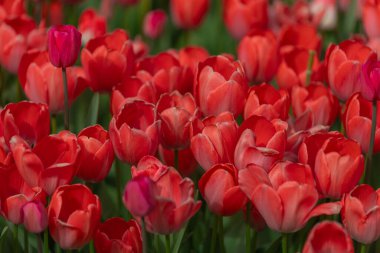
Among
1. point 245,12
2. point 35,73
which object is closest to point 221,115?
point 35,73

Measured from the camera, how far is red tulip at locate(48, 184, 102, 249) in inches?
49.2

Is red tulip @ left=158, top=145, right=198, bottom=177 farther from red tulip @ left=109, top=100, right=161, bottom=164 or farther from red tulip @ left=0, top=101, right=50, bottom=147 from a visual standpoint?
red tulip @ left=0, top=101, right=50, bottom=147

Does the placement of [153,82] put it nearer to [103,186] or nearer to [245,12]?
[103,186]

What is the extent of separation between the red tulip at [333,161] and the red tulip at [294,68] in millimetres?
543

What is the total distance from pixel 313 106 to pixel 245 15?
2.24 feet

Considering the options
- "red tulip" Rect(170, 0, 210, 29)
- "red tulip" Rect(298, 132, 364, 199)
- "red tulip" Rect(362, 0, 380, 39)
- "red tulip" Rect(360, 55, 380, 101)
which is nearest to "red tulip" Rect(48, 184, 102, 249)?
"red tulip" Rect(298, 132, 364, 199)

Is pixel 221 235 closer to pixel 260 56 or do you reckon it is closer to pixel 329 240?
pixel 329 240

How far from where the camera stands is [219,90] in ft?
5.04

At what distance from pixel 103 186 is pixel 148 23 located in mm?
951

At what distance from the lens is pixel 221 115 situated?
1447 mm

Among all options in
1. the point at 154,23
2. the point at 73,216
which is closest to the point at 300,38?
the point at 154,23

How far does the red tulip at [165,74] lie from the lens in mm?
1721

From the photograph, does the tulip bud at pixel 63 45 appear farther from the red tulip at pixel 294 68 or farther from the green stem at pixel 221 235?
the red tulip at pixel 294 68

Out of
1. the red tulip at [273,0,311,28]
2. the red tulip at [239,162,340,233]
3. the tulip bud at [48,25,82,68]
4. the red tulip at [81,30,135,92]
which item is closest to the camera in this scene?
the red tulip at [239,162,340,233]
